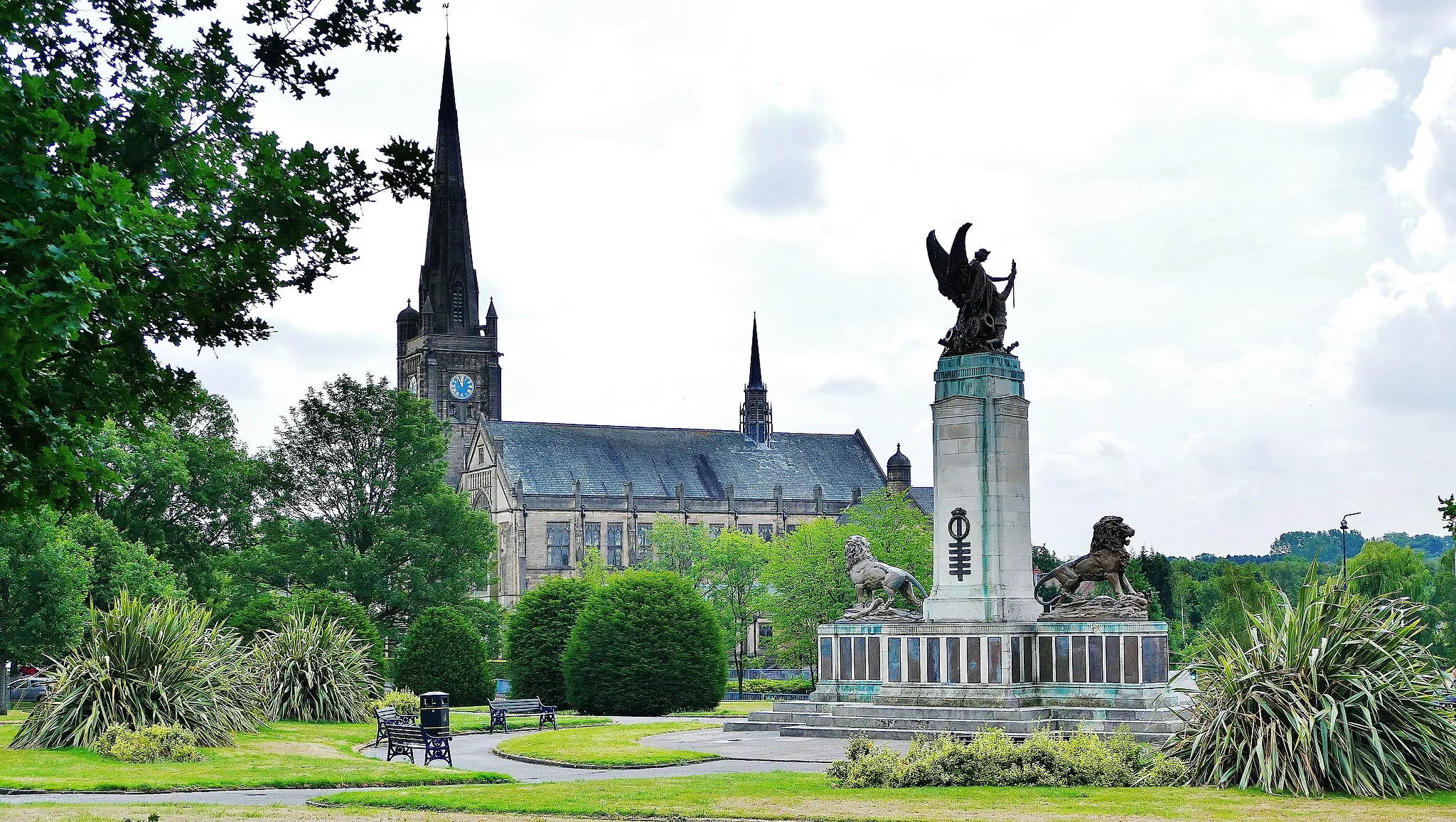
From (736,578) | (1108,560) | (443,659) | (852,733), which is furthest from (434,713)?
(736,578)

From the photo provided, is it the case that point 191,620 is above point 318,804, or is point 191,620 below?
above

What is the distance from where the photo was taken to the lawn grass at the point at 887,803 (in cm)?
1670

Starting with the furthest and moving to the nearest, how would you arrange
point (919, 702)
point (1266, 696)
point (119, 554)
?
point (119, 554) < point (919, 702) < point (1266, 696)

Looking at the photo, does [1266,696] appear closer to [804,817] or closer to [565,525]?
[804,817]

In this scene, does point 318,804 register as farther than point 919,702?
No

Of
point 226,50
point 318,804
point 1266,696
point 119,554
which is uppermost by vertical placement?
point 226,50

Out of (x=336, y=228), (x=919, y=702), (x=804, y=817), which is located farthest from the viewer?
(x=919, y=702)

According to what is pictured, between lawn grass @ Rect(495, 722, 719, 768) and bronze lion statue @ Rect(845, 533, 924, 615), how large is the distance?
466 centimetres

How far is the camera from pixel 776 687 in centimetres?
7119

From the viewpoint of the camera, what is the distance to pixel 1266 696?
19719mm

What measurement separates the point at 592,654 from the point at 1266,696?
2589 cm

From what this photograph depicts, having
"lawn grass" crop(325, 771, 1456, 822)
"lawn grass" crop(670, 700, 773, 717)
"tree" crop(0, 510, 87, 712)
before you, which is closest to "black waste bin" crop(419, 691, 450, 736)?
"lawn grass" crop(325, 771, 1456, 822)

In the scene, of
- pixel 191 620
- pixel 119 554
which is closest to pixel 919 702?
pixel 191 620

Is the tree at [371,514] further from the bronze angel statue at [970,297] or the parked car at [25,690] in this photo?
the bronze angel statue at [970,297]
